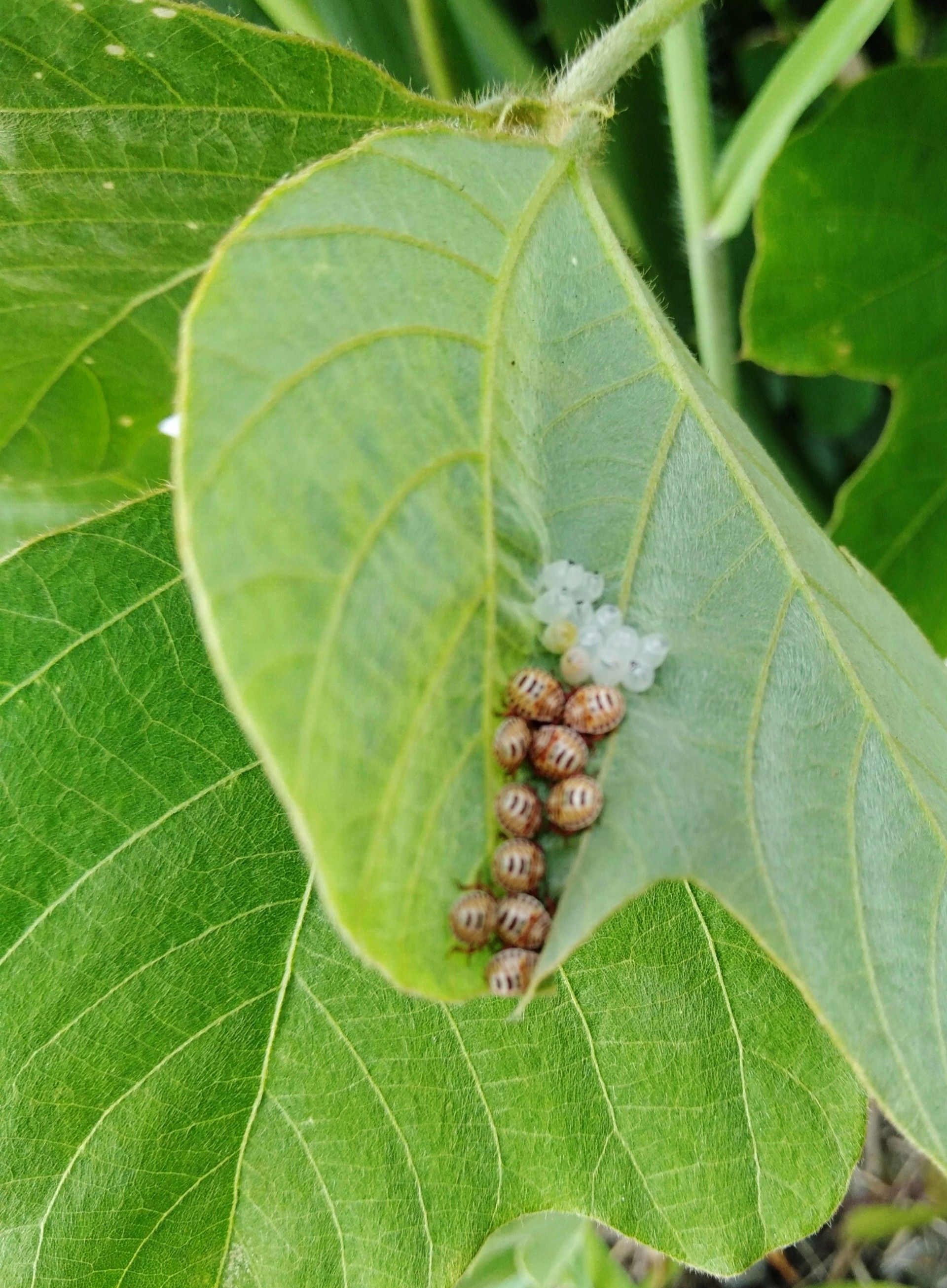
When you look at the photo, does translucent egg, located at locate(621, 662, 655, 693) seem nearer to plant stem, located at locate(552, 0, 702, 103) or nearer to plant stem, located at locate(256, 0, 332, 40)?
plant stem, located at locate(552, 0, 702, 103)

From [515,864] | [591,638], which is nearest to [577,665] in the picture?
[591,638]

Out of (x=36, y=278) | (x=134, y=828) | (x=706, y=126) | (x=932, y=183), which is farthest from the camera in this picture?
(x=932, y=183)

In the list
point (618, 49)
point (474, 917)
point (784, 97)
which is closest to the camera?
point (474, 917)

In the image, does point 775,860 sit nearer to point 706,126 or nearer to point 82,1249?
point 82,1249

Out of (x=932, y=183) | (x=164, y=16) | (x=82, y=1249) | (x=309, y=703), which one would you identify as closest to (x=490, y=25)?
(x=932, y=183)

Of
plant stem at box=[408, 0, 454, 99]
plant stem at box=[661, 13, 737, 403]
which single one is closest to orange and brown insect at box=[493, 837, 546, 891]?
plant stem at box=[661, 13, 737, 403]

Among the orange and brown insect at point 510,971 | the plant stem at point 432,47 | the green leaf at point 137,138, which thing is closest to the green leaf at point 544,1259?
the orange and brown insect at point 510,971

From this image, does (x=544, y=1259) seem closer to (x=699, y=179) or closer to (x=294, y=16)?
(x=699, y=179)
